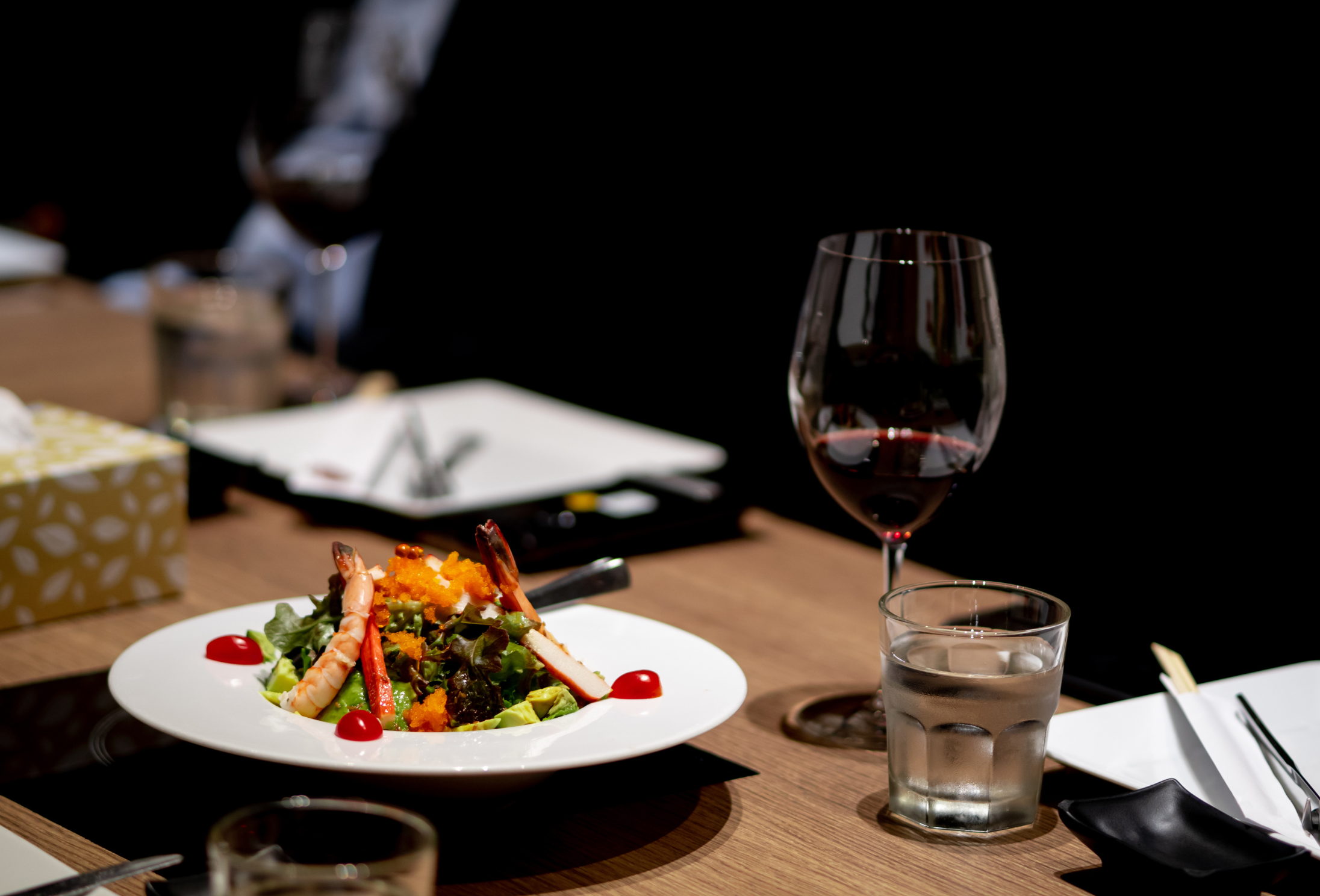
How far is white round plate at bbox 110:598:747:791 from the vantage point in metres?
0.70

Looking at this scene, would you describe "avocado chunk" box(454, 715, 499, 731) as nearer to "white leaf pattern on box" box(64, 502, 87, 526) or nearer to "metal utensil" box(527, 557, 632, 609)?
"metal utensil" box(527, 557, 632, 609)

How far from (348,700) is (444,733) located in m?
0.07

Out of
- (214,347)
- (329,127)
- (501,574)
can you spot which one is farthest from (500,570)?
(329,127)

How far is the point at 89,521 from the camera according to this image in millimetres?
1141

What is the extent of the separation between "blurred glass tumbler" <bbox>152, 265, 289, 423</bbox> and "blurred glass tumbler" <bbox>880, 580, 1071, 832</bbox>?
3.90 feet

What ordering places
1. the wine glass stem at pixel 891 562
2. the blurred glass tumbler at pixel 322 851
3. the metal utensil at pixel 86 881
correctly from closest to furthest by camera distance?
the blurred glass tumbler at pixel 322 851 < the metal utensil at pixel 86 881 < the wine glass stem at pixel 891 562

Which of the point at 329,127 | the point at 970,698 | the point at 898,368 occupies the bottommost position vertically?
the point at 970,698

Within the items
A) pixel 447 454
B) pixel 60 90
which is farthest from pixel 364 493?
pixel 60 90

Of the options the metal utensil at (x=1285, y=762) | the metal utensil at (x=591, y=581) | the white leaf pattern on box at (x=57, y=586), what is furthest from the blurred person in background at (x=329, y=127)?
the metal utensil at (x=1285, y=762)

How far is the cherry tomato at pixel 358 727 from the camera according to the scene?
0.72m

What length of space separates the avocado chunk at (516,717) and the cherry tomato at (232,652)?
170mm

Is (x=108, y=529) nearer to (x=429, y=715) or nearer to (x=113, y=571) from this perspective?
(x=113, y=571)

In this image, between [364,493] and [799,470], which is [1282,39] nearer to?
[799,470]

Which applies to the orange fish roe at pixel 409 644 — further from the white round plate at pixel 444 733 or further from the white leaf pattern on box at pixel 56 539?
the white leaf pattern on box at pixel 56 539
